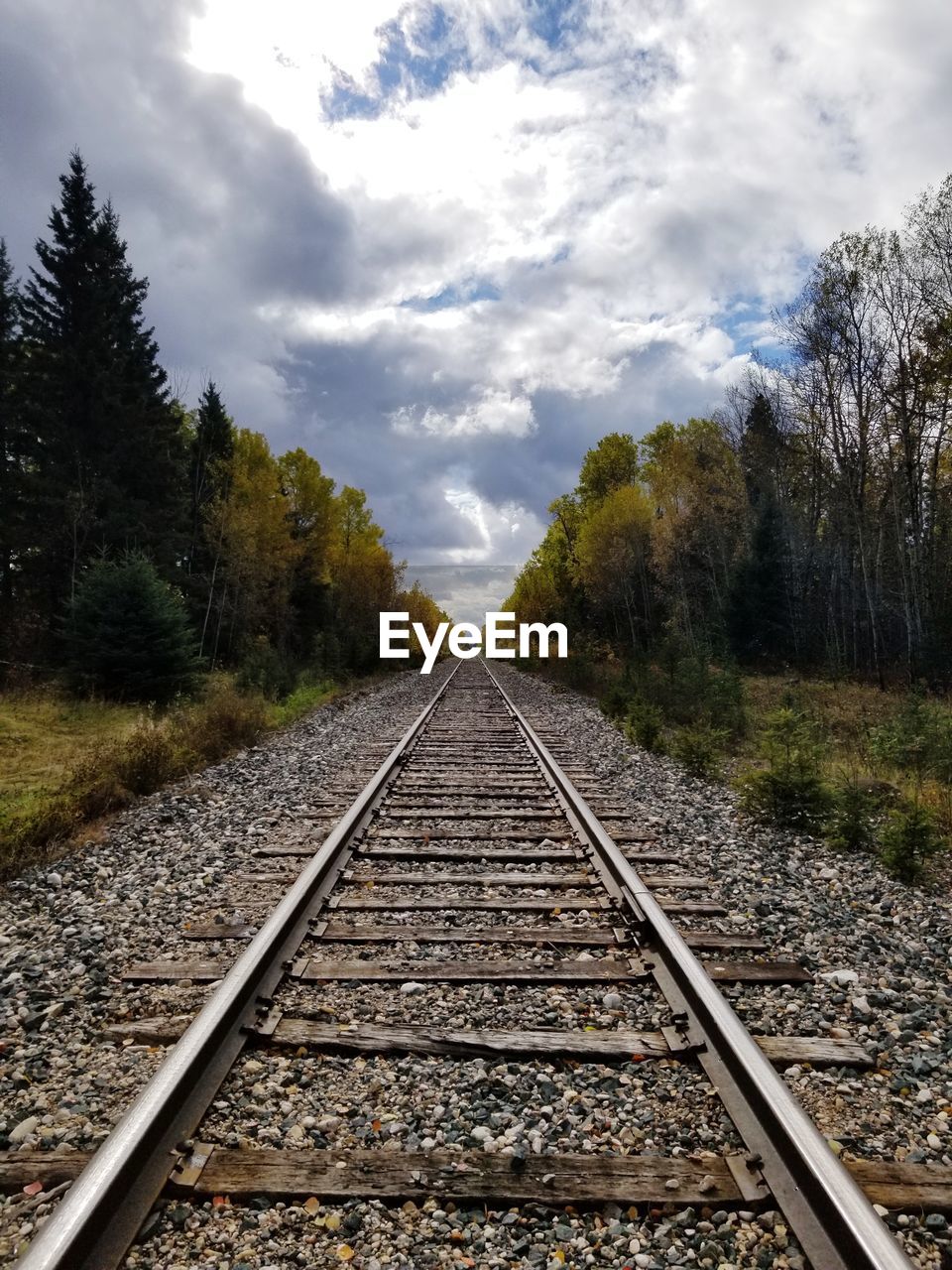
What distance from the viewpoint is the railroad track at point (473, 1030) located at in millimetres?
2043

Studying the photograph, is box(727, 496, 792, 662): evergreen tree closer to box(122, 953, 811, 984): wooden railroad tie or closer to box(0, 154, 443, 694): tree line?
box(0, 154, 443, 694): tree line

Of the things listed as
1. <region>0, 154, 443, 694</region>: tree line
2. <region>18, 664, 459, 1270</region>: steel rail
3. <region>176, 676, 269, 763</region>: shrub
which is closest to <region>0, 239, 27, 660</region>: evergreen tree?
<region>0, 154, 443, 694</region>: tree line

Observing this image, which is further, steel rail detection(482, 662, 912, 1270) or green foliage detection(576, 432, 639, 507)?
green foliage detection(576, 432, 639, 507)

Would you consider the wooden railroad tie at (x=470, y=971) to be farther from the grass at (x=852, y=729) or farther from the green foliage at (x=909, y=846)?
the grass at (x=852, y=729)

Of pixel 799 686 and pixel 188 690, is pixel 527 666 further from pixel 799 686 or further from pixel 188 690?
pixel 188 690

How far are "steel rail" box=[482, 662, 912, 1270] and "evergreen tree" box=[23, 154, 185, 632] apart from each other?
21.0m

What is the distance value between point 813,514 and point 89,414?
81.6ft

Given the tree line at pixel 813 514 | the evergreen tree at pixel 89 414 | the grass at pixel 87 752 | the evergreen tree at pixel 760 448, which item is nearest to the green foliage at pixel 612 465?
the tree line at pixel 813 514

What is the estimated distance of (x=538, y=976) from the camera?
11.2 feet

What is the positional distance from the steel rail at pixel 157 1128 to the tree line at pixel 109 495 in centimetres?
1175

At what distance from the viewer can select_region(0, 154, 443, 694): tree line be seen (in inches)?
782

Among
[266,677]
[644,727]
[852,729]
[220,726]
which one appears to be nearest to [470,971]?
[644,727]

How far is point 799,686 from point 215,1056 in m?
18.5

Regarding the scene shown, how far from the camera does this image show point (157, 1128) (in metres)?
2.21
